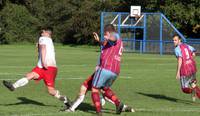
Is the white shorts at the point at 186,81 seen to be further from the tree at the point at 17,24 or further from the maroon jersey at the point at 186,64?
the tree at the point at 17,24

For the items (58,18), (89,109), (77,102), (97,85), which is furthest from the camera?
(58,18)

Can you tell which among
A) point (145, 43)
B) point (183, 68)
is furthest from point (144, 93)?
point (145, 43)

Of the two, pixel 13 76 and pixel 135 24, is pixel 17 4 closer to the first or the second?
pixel 135 24

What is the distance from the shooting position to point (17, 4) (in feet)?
259

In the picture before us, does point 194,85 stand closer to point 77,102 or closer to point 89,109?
point 89,109

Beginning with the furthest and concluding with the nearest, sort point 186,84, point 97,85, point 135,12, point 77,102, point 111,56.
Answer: point 135,12 → point 186,84 → point 77,102 → point 97,85 → point 111,56

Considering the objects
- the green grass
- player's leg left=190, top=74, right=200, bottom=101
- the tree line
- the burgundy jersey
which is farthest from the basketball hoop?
the burgundy jersey

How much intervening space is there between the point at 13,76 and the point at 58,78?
1782mm

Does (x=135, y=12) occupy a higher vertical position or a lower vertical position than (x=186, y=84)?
higher

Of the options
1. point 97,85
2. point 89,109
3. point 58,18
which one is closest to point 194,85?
Result: point 89,109

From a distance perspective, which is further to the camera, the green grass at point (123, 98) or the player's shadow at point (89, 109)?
the player's shadow at point (89, 109)

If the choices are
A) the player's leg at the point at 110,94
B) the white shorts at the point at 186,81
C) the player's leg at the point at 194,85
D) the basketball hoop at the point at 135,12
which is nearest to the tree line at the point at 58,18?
the basketball hoop at the point at 135,12

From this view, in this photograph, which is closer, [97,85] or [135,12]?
[97,85]

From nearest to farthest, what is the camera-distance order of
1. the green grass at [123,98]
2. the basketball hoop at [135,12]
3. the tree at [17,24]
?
the green grass at [123,98] < the basketball hoop at [135,12] < the tree at [17,24]
